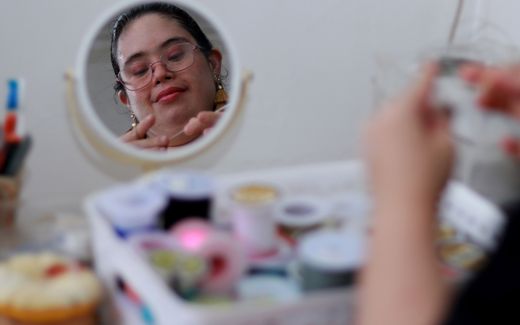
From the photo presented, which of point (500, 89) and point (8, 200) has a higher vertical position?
point (500, 89)

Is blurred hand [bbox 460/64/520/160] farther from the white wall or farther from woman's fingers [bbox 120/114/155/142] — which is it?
→ woman's fingers [bbox 120/114/155/142]

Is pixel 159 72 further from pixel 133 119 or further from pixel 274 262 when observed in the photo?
pixel 274 262

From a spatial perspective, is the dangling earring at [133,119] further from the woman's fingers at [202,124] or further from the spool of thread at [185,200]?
the spool of thread at [185,200]

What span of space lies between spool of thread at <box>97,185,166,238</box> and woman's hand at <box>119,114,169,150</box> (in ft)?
1.14

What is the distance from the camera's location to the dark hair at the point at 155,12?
112 cm

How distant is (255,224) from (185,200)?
0.26 ft

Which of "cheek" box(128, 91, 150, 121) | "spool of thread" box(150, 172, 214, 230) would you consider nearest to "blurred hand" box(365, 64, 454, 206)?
"spool of thread" box(150, 172, 214, 230)

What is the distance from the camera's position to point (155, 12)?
114cm

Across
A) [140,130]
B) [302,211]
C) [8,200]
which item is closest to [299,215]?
[302,211]

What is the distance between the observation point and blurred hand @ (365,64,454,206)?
1.81 feet

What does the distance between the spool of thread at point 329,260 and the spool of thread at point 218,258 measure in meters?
0.06

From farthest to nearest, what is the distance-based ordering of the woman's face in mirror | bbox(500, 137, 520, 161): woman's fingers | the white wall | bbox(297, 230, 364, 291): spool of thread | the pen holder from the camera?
the woman's face in mirror, the white wall, the pen holder, bbox(500, 137, 520, 161): woman's fingers, bbox(297, 230, 364, 291): spool of thread

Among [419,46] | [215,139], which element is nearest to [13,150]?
[215,139]

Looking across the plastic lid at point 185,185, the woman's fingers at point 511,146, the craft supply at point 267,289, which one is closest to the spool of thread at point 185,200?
the plastic lid at point 185,185
